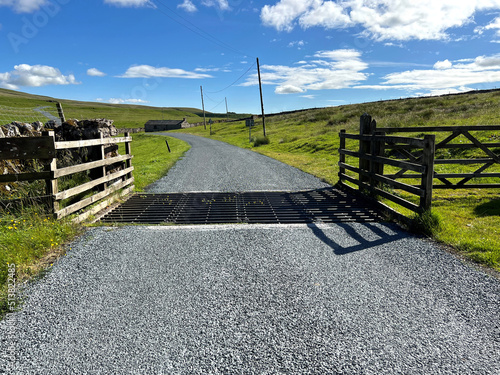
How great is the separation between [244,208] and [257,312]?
14.3 ft

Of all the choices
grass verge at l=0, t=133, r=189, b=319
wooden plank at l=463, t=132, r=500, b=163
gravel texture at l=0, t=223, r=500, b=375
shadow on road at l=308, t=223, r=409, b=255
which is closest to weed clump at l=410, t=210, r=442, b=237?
shadow on road at l=308, t=223, r=409, b=255

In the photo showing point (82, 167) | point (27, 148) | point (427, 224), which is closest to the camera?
point (27, 148)

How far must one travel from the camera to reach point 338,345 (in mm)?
2748

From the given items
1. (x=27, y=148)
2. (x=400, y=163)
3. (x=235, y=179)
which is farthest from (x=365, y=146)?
(x=27, y=148)

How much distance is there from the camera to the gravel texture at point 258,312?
2.58 metres

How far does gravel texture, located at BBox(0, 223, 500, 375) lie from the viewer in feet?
8.48

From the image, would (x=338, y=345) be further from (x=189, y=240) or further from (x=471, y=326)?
(x=189, y=240)

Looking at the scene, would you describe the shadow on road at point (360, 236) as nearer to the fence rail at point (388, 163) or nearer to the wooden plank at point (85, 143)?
the fence rail at point (388, 163)

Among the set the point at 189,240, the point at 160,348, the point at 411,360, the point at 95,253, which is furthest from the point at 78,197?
the point at 411,360

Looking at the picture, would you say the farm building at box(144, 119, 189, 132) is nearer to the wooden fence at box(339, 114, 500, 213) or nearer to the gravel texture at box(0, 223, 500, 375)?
the wooden fence at box(339, 114, 500, 213)

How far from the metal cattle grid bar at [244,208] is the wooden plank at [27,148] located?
1.81 meters

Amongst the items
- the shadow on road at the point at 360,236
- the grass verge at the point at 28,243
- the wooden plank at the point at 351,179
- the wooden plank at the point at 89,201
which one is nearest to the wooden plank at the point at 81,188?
the wooden plank at the point at 89,201

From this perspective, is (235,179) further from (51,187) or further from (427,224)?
(427,224)

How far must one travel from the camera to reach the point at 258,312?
3242mm
